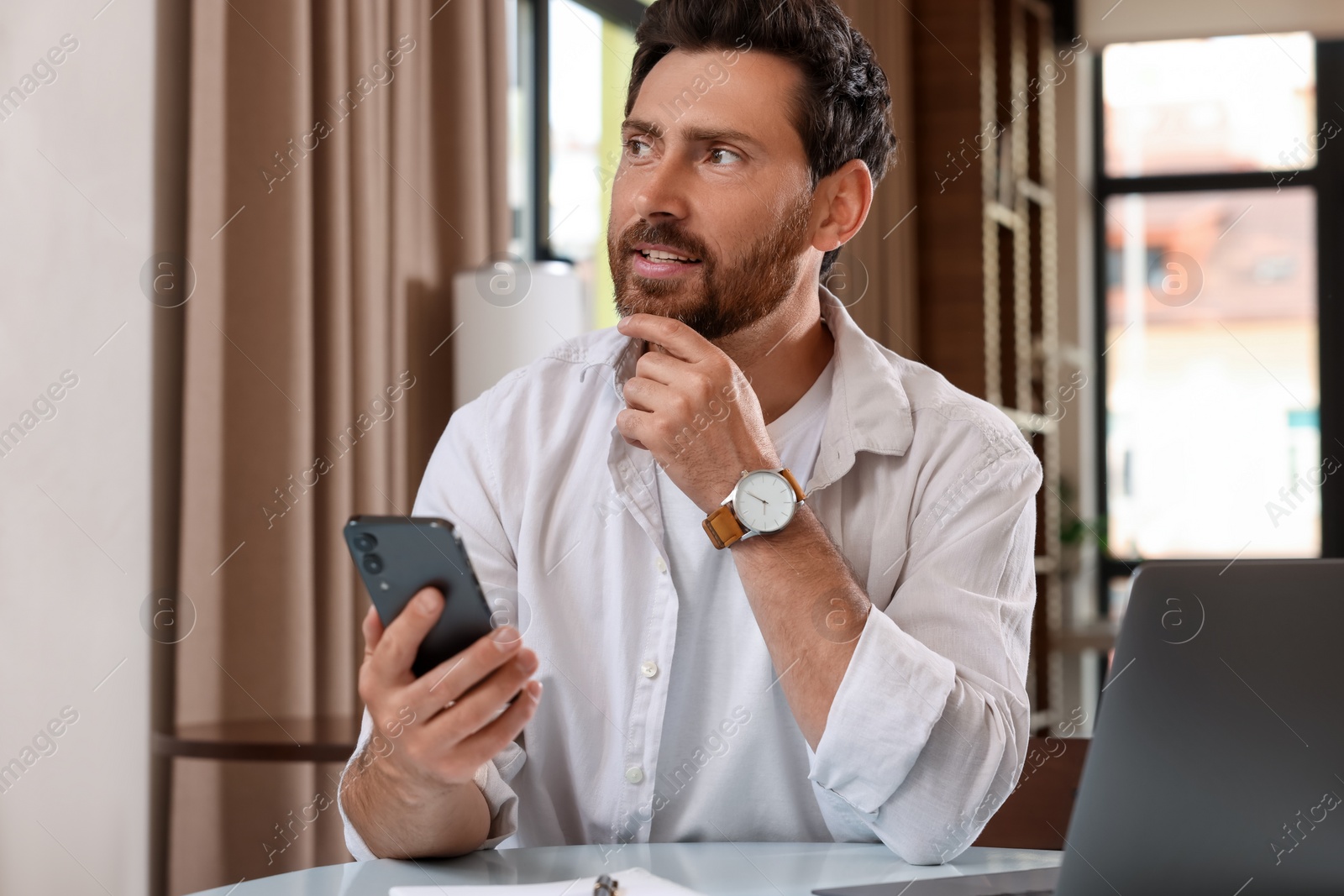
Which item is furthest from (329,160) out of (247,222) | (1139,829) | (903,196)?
(903,196)

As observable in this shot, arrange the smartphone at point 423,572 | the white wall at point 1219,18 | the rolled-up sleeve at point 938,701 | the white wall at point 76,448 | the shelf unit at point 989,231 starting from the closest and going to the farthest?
the smartphone at point 423,572 < the rolled-up sleeve at point 938,701 < the white wall at point 76,448 < the shelf unit at point 989,231 < the white wall at point 1219,18

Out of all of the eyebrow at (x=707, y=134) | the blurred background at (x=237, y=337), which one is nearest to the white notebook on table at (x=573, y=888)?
the blurred background at (x=237, y=337)

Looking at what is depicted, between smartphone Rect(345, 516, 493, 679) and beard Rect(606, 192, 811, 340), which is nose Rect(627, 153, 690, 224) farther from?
smartphone Rect(345, 516, 493, 679)

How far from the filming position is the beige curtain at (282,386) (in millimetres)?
2256

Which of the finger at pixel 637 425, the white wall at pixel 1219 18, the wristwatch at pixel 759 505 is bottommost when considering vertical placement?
the wristwatch at pixel 759 505

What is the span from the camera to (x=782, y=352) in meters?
1.58

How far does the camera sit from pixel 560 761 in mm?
1369

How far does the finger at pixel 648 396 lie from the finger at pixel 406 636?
0.41 meters

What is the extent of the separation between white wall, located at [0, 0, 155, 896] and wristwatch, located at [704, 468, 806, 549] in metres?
1.24

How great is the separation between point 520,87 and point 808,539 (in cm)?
267

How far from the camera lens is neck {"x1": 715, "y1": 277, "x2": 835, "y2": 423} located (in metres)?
1.55

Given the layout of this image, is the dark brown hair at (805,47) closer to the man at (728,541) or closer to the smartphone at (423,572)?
the man at (728,541)

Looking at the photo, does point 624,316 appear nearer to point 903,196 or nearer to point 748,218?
point 748,218

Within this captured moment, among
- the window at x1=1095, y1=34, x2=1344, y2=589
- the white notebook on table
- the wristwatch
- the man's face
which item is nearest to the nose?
the man's face
